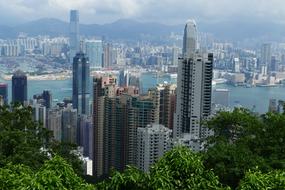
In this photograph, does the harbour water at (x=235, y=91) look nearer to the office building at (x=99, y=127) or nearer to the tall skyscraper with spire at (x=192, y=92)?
the tall skyscraper with spire at (x=192, y=92)

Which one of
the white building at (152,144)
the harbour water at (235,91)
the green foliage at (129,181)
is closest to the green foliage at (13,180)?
the green foliage at (129,181)

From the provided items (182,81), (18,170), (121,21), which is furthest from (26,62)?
(18,170)

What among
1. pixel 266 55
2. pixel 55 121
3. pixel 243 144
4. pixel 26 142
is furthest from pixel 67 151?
pixel 266 55

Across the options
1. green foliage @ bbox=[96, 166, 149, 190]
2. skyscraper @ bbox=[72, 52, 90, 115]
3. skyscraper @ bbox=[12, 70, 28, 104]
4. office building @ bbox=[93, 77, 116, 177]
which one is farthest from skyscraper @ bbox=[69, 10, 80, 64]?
green foliage @ bbox=[96, 166, 149, 190]

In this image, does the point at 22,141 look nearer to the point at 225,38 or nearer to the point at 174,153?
the point at 174,153

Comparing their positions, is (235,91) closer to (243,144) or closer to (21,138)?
(243,144)

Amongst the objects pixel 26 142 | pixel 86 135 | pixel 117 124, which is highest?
pixel 26 142
